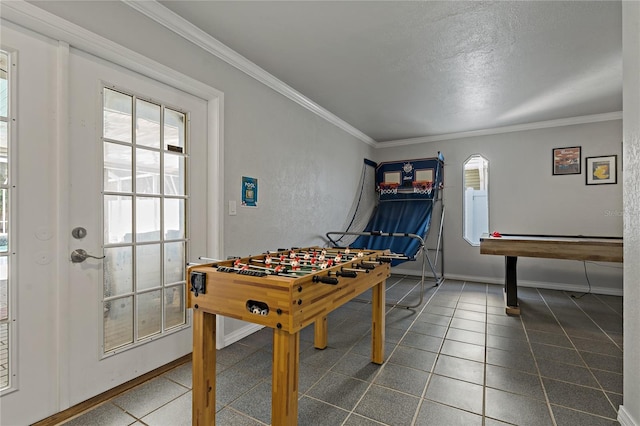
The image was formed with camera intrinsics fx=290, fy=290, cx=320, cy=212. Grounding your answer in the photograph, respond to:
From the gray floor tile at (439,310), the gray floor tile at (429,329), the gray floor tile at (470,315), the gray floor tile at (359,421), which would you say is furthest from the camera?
the gray floor tile at (439,310)

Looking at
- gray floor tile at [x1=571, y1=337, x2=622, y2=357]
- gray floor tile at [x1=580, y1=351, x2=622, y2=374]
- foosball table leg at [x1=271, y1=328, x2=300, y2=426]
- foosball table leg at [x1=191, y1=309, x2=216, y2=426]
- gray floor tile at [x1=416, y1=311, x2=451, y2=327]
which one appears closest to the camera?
foosball table leg at [x1=271, y1=328, x2=300, y2=426]

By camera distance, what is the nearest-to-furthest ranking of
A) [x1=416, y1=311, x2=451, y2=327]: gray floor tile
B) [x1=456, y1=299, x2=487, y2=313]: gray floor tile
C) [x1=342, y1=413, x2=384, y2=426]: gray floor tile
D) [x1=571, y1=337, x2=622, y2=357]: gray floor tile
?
1. [x1=342, y1=413, x2=384, y2=426]: gray floor tile
2. [x1=571, y1=337, x2=622, y2=357]: gray floor tile
3. [x1=416, y1=311, x2=451, y2=327]: gray floor tile
4. [x1=456, y1=299, x2=487, y2=313]: gray floor tile

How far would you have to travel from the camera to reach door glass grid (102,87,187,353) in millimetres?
1774

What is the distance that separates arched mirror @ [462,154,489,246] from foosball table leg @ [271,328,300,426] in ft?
14.2

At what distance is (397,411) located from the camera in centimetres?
160

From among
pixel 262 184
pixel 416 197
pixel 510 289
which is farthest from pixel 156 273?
pixel 416 197

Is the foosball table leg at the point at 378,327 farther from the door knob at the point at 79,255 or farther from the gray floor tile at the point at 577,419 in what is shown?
the door knob at the point at 79,255

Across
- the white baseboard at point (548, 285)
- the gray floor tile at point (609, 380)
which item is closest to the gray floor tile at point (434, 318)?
the gray floor tile at point (609, 380)

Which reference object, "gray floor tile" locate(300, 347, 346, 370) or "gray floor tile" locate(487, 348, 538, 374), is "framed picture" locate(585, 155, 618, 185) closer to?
"gray floor tile" locate(487, 348, 538, 374)

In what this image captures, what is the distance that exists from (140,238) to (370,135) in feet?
13.2

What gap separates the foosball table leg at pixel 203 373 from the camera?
1.37 m

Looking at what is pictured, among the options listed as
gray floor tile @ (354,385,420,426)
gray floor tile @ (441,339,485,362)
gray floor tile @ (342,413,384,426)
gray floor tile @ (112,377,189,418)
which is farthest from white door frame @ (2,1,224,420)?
gray floor tile @ (441,339,485,362)

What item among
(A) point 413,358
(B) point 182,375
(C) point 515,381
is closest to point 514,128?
(C) point 515,381

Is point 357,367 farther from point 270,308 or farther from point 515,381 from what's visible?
point 270,308
